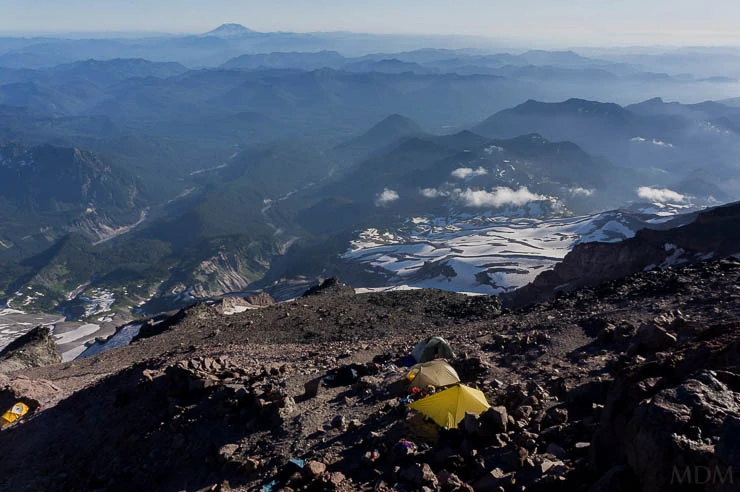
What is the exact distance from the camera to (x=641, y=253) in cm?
6331

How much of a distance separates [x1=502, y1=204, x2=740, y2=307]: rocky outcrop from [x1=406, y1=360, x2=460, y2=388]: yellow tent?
1483 inches

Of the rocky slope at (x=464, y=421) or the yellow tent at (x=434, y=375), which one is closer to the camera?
the rocky slope at (x=464, y=421)

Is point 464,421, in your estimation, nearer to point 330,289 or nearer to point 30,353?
point 30,353

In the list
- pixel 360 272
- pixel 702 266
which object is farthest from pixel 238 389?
pixel 360 272

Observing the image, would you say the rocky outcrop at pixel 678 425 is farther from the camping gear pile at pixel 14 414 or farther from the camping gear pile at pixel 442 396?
the camping gear pile at pixel 14 414

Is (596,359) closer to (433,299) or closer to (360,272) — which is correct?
(433,299)

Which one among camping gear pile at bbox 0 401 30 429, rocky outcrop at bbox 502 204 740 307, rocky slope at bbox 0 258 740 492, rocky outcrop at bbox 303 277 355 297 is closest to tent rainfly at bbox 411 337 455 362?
rocky slope at bbox 0 258 740 492

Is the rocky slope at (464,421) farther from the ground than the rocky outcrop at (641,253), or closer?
farther from the ground

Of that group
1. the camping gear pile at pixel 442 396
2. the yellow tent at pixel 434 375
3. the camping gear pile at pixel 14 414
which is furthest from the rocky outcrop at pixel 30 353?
the camping gear pile at pixel 442 396

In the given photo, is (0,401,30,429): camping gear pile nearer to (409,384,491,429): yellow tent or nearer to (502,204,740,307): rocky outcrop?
(409,384,491,429): yellow tent

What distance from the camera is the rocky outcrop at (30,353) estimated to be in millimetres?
45281

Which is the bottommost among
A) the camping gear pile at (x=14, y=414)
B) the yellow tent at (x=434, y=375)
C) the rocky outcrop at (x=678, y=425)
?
the camping gear pile at (x=14, y=414)

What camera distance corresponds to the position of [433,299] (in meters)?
51.6

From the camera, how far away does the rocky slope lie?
10.9 metres
